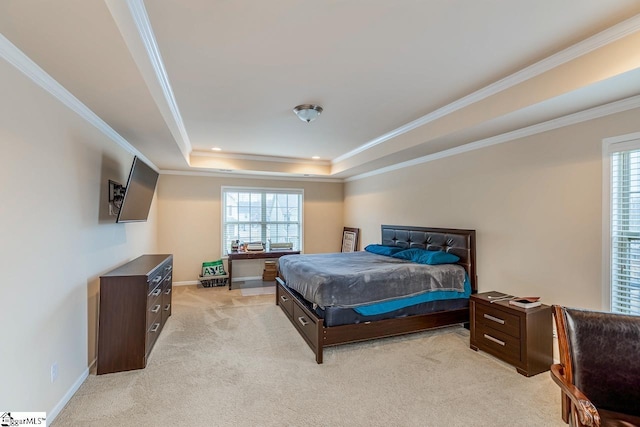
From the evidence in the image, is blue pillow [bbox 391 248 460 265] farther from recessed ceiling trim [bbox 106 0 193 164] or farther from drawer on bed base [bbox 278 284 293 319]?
recessed ceiling trim [bbox 106 0 193 164]

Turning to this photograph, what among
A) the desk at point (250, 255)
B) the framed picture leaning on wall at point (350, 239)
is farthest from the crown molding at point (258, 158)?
the desk at point (250, 255)

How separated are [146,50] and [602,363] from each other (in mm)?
3280

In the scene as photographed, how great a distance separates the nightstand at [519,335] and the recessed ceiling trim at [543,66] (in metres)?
2.04

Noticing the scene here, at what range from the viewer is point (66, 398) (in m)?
2.27

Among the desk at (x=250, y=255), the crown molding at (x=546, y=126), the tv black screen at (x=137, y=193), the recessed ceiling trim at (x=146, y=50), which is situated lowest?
the desk at (x=250, y=255)

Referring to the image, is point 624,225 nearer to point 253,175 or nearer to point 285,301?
point 285,301

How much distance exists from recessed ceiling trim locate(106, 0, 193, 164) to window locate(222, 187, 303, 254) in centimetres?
348

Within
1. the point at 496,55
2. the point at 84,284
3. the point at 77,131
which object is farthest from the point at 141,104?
the point at 496,55

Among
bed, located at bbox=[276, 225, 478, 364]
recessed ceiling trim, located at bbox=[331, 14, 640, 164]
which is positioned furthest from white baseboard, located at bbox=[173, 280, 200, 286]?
recessed ceiling trim, located at bbox=[331, 14, 640, 164]

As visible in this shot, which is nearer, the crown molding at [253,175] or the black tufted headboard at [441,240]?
the black tufted headboard at [441,240]

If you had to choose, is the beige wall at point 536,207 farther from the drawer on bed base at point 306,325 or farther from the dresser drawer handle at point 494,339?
the drawer on bed base at point 306,325

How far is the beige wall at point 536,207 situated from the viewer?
2.67 m

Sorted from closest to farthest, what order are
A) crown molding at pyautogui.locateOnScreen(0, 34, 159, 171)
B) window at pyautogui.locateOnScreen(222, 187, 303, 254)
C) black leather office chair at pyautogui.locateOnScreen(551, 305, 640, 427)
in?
black leather office chair at pyautogui.locateOnScreen(551, 305, 640, 427) < crown molding at pyautogui.locateOnScreen(0, 34, 159, 171) < window at pyautogui.locateOnScreen(222, 187, 303, 254)

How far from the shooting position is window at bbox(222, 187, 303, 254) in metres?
6.61
